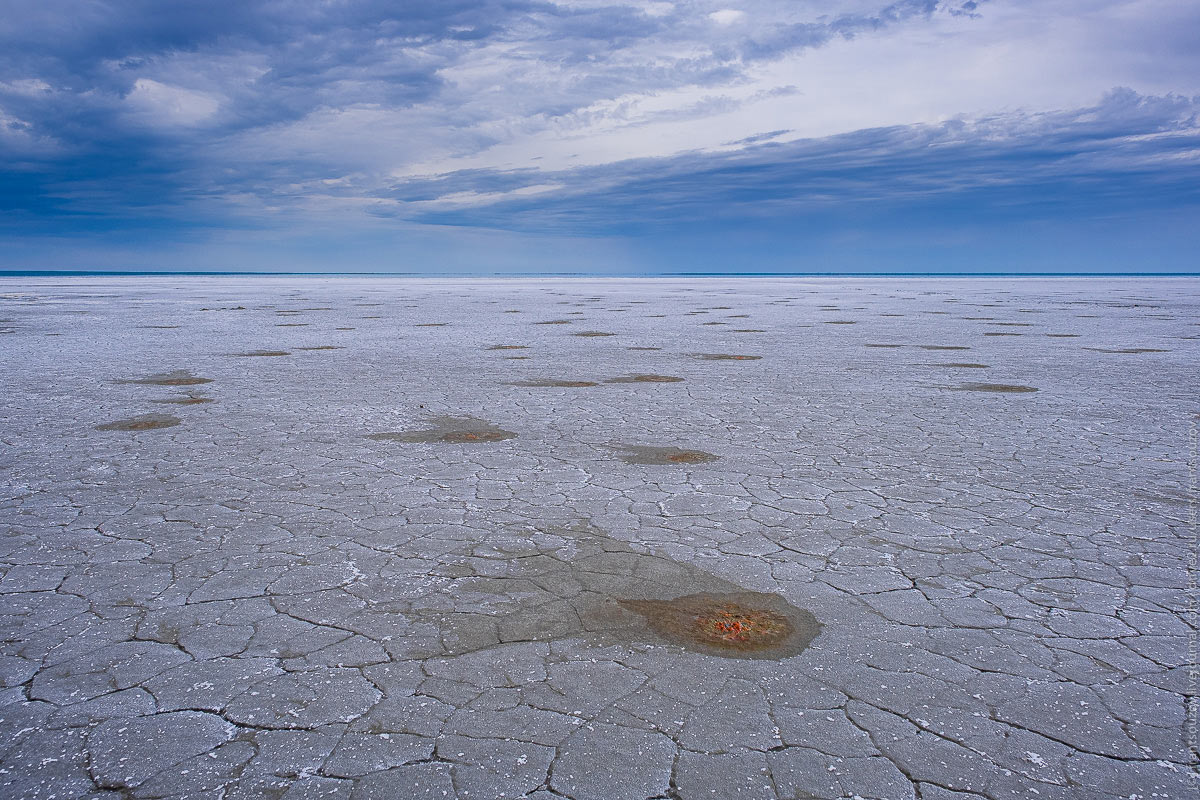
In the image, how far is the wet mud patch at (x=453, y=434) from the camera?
21.3 ft

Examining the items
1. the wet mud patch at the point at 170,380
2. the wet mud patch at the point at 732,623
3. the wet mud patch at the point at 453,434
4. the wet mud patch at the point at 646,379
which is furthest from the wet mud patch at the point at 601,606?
the wet mud patch at the point at 170,380

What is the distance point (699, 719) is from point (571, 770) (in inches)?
18.6

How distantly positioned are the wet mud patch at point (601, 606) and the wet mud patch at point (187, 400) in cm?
526

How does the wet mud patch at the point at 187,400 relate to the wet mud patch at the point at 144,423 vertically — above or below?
above

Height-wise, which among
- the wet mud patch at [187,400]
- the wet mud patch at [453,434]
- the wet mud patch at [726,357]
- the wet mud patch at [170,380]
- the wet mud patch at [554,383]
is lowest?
the wet mud patch at [453,434]

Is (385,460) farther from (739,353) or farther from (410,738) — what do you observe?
(739,353)

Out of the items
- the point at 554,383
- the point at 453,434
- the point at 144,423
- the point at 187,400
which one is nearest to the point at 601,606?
the point at 453,434

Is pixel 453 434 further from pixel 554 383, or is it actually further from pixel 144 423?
pixel 554 383

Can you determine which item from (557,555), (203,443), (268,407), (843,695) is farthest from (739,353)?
(843,695)

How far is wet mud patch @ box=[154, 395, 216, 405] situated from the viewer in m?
8.12

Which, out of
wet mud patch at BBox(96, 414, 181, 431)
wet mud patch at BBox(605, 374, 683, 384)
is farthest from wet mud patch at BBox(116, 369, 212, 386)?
wet mud patch at BBox(605, 374, 683, 384)

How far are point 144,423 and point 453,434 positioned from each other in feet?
9.02

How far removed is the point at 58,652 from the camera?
3.00 metres

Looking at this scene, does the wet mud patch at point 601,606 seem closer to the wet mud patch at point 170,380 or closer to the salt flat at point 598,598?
the salt flat at point 598,598
